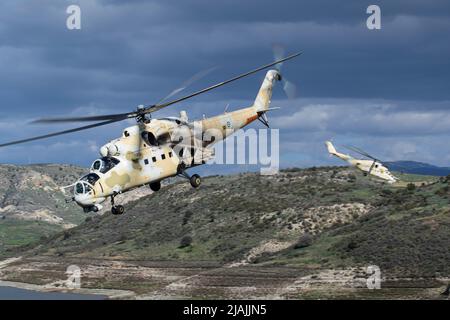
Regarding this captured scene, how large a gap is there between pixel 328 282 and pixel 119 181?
176 feet

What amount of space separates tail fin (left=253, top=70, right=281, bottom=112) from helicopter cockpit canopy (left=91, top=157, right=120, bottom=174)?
17.5m

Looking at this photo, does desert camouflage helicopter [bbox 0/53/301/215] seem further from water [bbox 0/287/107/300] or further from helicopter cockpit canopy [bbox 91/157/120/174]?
water [bbox 0/287/107/300]

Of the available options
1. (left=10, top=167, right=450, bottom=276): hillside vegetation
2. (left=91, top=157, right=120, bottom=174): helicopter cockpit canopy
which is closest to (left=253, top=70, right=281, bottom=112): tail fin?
(left=91, top=157, right=120, bottom=174): helicopter cockpit canopy

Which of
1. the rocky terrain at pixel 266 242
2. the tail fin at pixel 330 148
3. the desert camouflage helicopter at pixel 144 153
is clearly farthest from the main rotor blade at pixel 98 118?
the tail fin at pixel 330 148

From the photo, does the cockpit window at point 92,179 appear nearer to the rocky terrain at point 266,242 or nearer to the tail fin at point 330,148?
the rocky terrain at point 266,242

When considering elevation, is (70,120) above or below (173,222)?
above

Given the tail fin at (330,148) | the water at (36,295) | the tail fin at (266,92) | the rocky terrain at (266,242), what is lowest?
the water at (36,295)

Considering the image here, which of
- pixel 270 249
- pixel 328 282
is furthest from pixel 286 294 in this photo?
pixel 270 249

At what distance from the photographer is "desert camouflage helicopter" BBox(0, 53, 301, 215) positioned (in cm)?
4809

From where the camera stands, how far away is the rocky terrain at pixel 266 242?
99875 mm

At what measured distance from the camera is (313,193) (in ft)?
481

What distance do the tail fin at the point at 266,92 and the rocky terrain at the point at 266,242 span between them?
29.4 meters

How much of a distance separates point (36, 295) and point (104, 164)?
78355mm
